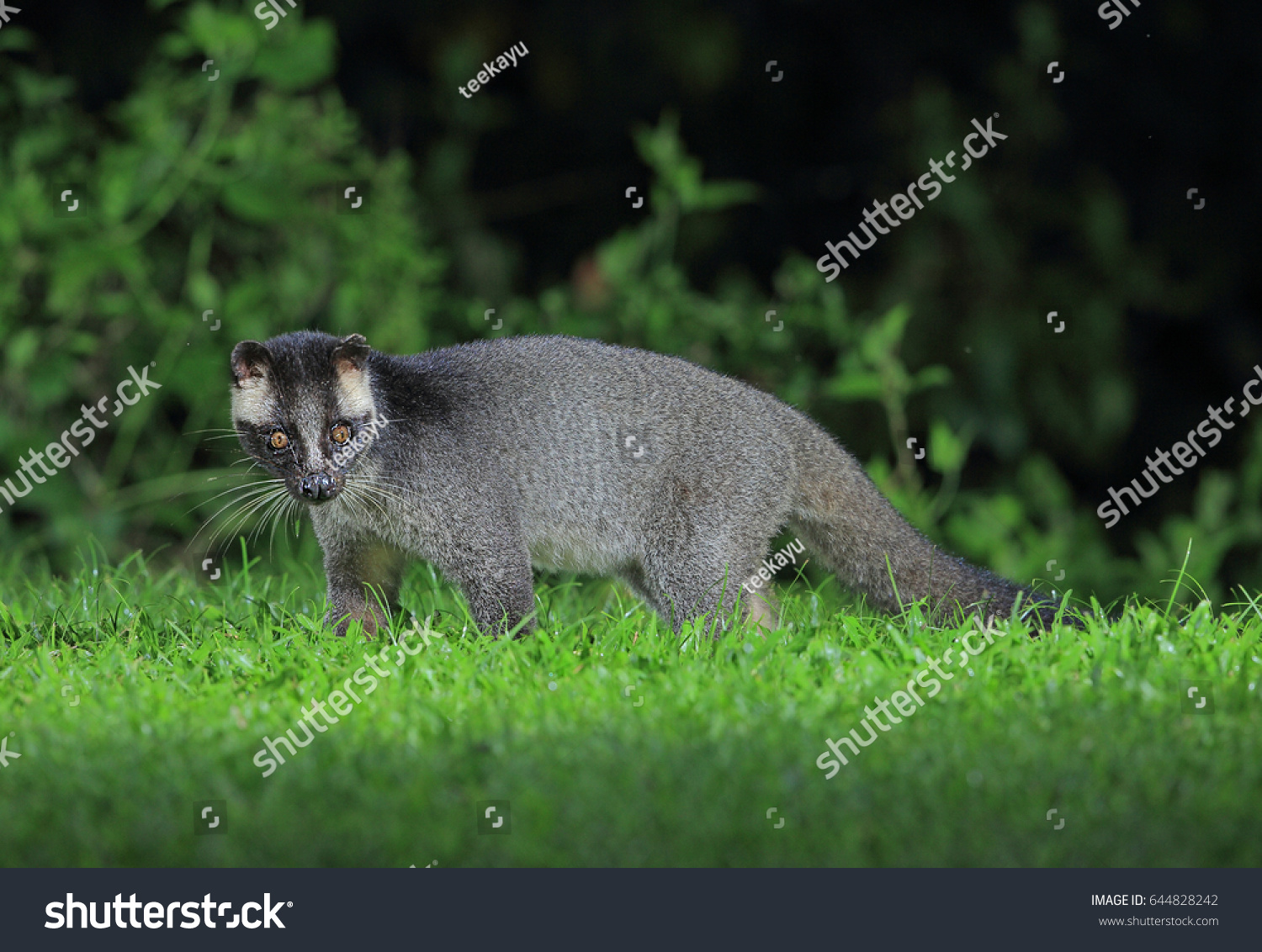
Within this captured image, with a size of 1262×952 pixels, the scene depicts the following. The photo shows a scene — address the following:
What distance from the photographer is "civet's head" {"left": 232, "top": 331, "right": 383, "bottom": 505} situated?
5.02m

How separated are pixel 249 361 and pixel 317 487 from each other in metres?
0.56

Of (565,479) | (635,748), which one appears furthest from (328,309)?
(635,748)

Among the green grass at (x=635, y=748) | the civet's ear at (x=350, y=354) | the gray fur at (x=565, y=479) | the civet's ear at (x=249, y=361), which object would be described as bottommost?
the green grass at (x=635, y=748)

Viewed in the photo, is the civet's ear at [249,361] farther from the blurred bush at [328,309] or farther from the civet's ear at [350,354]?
the blurred bush at [328,309]

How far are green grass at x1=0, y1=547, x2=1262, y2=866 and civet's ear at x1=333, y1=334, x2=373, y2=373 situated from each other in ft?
3.26

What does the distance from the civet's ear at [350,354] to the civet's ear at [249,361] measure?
24 cm

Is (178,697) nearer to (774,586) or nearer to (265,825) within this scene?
(265,825)

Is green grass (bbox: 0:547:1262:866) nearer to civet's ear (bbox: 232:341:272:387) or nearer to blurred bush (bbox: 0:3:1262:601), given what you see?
civet's ear (bbox: 232:341:272:387)

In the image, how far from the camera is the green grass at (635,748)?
3535mm

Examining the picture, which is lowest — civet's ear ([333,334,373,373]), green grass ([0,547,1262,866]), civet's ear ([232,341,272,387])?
green grass ([0,547,1262,866])

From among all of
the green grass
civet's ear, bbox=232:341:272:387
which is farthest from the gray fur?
the green grass

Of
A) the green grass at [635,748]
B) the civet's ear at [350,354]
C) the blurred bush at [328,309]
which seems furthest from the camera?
the blurred bush at [328,309]

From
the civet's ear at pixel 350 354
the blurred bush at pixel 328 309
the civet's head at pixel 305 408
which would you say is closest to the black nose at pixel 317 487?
the civet's head at pixel 305 408

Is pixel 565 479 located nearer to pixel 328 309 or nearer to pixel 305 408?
pixel 305 408
